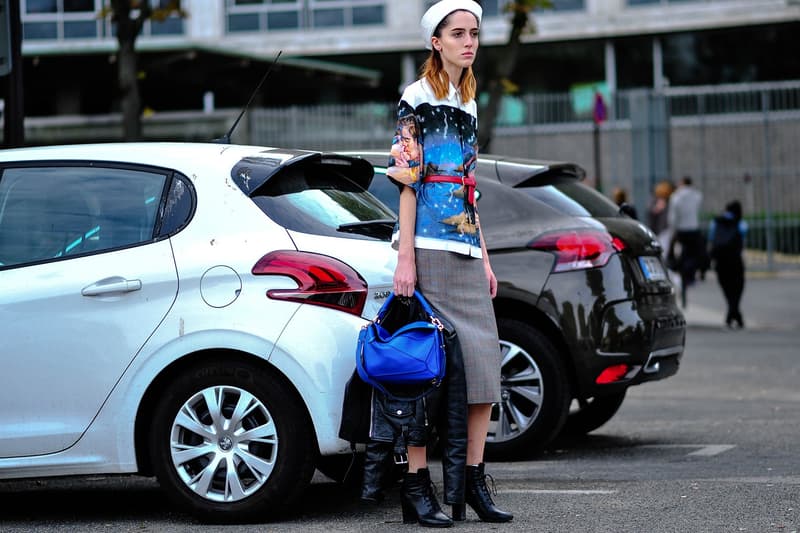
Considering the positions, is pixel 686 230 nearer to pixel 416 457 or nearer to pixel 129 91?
pixel 129 91

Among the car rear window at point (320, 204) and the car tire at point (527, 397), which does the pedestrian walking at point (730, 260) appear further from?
the car rear window at point (320, 204)

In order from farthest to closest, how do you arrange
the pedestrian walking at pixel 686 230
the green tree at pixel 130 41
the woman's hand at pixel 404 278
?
the pedestrian walking at pixel 686 230 → the green tree at pixel 130 41 → the woman's hand at pixel 404 278

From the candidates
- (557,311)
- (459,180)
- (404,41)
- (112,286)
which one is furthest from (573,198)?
(404,41)

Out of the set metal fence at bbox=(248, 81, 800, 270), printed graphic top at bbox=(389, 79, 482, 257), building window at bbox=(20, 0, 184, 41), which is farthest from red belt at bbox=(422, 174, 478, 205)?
building window at bbox=(20, 0, 184, 41)

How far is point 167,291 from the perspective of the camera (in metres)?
5.38

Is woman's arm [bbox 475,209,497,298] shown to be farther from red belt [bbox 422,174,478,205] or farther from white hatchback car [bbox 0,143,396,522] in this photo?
white hatchback car [bbox 0,143,396,522]

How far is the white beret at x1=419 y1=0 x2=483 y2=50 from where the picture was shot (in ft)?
17.0

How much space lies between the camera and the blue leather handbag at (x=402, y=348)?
500 centimetres

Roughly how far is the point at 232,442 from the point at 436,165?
133cm

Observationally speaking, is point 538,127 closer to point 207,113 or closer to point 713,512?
point 207,113

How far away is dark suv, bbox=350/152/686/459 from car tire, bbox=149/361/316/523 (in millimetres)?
1901

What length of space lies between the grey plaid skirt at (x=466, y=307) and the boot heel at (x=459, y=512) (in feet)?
1.35

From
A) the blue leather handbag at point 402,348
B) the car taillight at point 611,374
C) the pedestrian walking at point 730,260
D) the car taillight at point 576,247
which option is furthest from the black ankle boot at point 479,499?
the pedestrian walking at point 730,260

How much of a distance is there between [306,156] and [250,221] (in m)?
0.43
